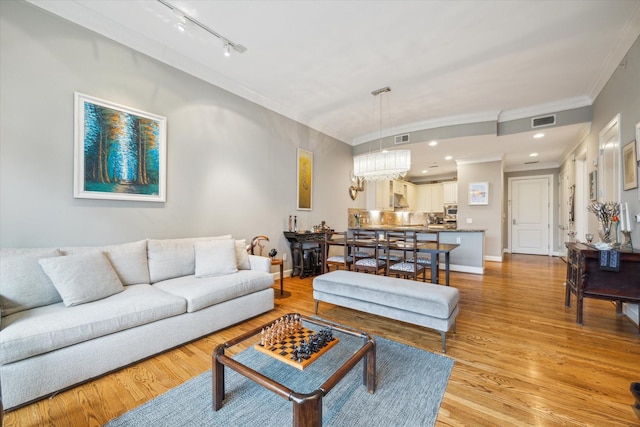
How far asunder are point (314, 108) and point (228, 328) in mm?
3744

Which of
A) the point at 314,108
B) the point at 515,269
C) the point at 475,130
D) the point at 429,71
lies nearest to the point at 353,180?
the point at 314,108

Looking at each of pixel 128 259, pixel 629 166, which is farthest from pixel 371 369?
pixel 629 166

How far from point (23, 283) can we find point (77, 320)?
0.60m

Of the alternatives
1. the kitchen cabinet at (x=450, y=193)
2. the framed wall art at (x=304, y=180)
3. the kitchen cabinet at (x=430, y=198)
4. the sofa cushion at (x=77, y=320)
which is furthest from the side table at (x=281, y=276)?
the kitchen cabinet at (x=430, y=198)

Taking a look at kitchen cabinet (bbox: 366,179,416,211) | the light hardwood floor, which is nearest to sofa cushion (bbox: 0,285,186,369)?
the light hardwood floor

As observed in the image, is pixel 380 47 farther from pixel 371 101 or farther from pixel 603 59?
pixel 603 59

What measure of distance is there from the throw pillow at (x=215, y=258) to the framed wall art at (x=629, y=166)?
427 cm

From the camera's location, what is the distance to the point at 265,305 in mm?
2998

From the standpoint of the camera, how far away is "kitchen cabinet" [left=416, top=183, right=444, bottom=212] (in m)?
8.78

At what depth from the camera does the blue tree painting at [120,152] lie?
8.38 ft

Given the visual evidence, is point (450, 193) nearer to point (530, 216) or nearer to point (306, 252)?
point (530, 216)

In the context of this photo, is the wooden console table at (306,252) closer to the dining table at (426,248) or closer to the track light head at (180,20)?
the dining table at (426,248)

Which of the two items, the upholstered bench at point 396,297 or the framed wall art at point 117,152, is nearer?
the upholstered bench at point 396,297

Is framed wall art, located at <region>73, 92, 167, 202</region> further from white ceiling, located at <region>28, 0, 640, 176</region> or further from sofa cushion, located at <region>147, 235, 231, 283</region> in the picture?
white ceiling, located at <region>28, 0, 640, 176</region>
